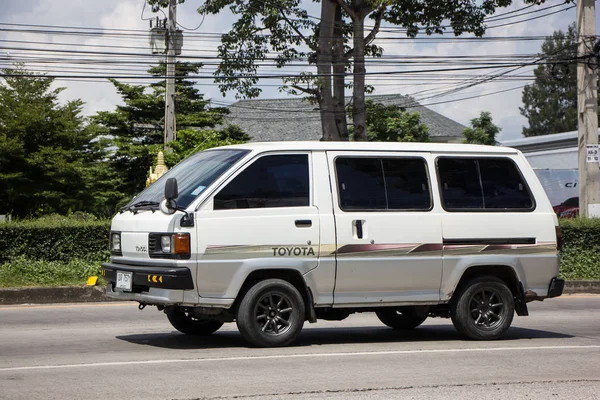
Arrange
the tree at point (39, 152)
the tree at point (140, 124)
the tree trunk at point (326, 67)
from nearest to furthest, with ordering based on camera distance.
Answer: the tree trunk at point (326, 67) → the tree at point (39, 152) → the tree at point (140, 124)

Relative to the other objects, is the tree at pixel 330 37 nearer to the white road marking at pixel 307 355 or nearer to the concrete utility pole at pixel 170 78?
the concrete utility pole at pixel 170 78

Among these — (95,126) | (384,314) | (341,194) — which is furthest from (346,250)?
(95,126)

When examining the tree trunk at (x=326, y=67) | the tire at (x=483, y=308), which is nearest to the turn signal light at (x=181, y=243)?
the tire at (x=483, y=308)

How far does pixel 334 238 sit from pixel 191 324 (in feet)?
7.07

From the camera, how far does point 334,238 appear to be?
9695 mm

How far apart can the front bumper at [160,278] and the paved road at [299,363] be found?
0.66 meters

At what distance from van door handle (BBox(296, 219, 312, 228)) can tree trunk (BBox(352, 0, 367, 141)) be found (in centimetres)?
1917

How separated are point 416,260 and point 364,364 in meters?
1.73

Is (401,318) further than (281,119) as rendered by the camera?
No

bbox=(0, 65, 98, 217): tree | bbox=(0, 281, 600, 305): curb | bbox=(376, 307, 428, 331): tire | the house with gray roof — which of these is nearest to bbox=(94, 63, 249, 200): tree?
bbox=(0, 65, 98, 217): tree

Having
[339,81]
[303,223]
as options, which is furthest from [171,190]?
[339,81]

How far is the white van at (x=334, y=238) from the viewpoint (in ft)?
30.4

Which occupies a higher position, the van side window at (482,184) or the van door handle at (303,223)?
the van side window at (482,184)

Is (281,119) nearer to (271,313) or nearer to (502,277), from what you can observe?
(502,277)
